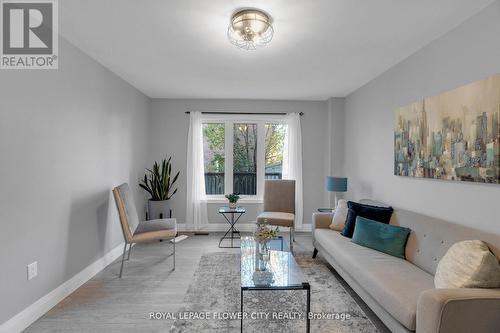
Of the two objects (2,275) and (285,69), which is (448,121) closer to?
(285,69)

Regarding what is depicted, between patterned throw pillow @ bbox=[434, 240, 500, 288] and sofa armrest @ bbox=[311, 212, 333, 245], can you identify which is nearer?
patterned throw pillow @ bbox=[434, 240, 500, 288]

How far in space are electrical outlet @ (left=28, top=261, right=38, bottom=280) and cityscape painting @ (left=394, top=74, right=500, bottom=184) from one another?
11.9 ft

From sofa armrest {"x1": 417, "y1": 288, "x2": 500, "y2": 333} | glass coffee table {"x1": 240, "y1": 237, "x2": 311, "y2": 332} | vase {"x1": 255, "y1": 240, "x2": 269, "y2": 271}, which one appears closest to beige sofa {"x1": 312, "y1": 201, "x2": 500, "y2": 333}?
sofa armrest {"x1": 417, "y1": 288, "x2": 500, "y2": 333}

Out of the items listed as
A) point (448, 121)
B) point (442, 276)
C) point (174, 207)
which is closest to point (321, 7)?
point (448, 121)

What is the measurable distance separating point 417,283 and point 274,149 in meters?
3.60

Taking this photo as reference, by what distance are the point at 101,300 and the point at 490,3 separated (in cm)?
411

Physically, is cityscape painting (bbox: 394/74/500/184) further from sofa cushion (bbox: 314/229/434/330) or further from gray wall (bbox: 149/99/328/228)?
gray wall (bbox: 149/99/328/228)

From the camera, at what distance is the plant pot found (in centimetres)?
448

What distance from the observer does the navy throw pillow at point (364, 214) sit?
9.97ft

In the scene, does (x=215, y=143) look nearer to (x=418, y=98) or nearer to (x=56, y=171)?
(x=56, y=171)

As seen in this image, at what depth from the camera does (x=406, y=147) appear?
3.01 meters

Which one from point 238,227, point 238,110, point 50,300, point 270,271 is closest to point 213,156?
point 238,110

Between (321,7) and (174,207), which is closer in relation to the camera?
(321,7)

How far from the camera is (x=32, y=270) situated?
7.34 ft
